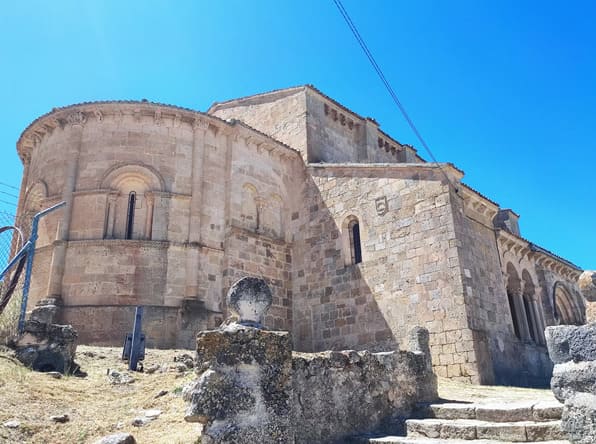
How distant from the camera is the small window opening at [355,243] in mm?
14992

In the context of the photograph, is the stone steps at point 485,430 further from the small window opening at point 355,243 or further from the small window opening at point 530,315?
the small window opening at point 530,315

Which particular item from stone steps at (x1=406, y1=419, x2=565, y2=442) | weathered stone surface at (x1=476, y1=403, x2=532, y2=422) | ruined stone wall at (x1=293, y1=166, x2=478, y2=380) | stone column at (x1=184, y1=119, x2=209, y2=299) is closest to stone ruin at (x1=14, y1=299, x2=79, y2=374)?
stone column at (x1=184, y1=119, x2=209, y2=299)

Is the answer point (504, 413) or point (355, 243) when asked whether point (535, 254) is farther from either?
point (504, 413)

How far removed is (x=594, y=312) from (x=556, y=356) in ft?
1.86

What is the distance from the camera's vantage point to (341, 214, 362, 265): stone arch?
15023 millimetres

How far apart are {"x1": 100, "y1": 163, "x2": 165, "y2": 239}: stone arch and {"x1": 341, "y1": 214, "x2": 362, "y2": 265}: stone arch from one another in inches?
218

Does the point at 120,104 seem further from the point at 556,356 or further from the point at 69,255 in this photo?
the point at 556,356

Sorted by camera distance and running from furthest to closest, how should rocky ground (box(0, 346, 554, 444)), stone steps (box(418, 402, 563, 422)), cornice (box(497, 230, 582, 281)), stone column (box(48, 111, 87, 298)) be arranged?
cornice (box(497, 230, 582, 281)) → stone column (box(48, 111, 87, 298)) → stone steps (box(418, 402, 563, 422)) → rocky ground (box(0, 346, 554, 444))

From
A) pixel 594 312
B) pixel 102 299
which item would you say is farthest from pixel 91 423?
pixel 102 299

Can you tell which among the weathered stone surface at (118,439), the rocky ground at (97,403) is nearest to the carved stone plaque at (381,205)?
the rocky ground at (97,403)

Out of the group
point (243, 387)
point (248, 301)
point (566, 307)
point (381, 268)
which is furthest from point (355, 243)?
point (243, 387)

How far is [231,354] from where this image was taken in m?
4.74

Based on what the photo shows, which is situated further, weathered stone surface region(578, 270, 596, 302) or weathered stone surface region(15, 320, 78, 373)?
weathered stone surface region(15, 320, 78, 373)

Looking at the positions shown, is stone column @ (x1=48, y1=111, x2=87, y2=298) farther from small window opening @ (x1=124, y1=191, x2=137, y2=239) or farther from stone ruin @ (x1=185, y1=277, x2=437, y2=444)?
stone ruin @ (x1=185, y1=277, x2=437, y2=444)
